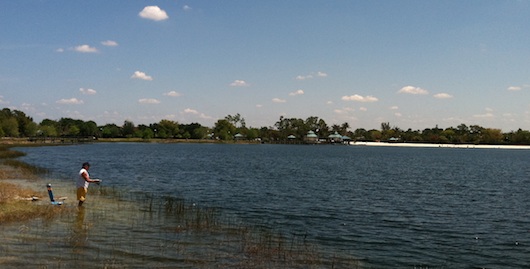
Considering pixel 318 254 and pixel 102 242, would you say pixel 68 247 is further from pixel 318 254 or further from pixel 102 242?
pixel 318 254

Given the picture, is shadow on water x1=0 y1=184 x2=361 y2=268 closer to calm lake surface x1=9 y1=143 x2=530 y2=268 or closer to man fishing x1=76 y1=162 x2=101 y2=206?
man fishing x1=76 y1=162 x2=101 y2=206

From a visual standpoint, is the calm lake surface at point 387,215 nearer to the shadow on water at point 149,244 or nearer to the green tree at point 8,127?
the shadow on water at point 149,244

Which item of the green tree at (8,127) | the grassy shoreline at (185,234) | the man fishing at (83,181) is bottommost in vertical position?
the grassy shoreline at (185,234)

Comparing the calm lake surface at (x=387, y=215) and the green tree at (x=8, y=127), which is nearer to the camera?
the calm lake surface at (x=387, y=215)

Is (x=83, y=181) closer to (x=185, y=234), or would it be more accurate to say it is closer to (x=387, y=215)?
(x=185, y=234)

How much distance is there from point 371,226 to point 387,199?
45.2 ft

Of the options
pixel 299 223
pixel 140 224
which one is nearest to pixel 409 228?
pixel 299 223

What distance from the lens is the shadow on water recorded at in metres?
15.5

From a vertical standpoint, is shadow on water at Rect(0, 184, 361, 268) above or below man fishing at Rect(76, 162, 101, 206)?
below

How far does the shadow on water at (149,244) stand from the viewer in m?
15.5

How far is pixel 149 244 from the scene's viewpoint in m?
18.4

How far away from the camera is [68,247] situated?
16891mm

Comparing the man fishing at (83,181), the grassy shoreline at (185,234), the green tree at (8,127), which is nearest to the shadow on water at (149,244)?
the grassy shoreline at (185,234)

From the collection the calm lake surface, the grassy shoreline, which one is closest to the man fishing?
the grassy shoreline
